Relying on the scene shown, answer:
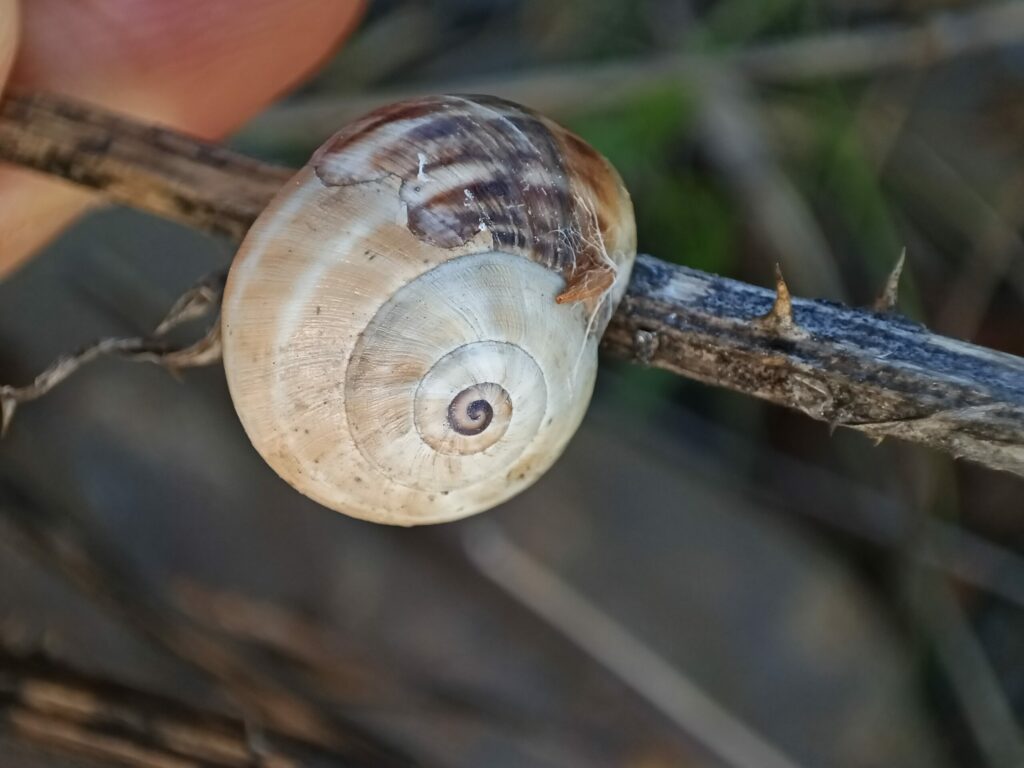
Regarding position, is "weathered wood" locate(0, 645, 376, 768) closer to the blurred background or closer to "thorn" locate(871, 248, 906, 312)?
the blurred background

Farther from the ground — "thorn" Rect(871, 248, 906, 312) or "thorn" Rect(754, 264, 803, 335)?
"thorn" Rect(871, 248, 906, 312)

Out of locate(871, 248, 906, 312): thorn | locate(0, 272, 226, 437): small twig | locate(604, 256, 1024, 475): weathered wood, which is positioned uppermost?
locate(871, 248, 906, 312): thorn

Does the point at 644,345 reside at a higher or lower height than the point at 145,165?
higher

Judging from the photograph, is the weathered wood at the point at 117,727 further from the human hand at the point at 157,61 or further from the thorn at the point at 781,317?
the thorn at the point at 781,317

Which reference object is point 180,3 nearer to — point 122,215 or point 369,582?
point 122,215

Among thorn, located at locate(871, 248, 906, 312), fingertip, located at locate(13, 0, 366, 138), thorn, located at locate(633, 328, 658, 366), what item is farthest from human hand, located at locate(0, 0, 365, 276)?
thorn, located at locate(871, 248, 906, 312)

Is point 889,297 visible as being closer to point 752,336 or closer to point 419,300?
point 752,336

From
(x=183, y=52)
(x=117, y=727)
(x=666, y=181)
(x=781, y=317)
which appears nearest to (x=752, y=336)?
(x=781, y=317)
